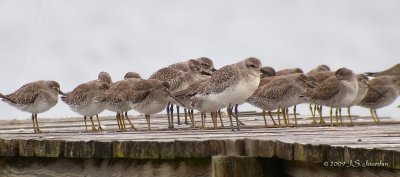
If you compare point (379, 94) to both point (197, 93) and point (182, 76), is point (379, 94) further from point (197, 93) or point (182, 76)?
point (197, 93)

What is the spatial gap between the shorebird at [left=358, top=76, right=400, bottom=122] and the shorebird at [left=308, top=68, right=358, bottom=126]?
187cm

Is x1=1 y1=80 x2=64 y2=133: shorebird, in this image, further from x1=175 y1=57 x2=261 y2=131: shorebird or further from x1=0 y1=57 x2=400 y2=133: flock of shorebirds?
x1=175 y1=57 x2=261 y2=131: shorebird

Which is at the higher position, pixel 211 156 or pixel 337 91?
pixel 337 91

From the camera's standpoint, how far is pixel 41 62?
68125 mm

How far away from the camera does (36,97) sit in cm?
1872

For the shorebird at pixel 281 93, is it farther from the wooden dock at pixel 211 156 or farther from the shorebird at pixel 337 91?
the wooden dock at pixel 211 156

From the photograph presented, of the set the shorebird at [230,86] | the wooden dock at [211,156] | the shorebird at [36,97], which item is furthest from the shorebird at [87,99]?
the wooden dock at [211,156]

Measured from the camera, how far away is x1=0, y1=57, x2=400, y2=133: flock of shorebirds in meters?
17.1

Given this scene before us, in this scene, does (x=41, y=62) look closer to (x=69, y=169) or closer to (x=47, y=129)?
(x=47, y=129)

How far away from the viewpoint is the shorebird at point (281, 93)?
18750 mm

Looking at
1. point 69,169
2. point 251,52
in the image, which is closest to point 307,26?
point 251,52

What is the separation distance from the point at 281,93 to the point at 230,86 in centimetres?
205

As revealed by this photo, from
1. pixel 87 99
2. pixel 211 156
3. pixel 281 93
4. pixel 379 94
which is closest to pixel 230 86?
pixel 281 93

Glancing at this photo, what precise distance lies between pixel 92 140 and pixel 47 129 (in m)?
5.54
